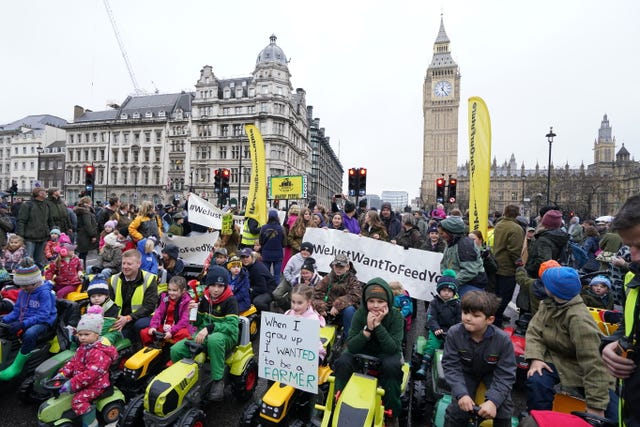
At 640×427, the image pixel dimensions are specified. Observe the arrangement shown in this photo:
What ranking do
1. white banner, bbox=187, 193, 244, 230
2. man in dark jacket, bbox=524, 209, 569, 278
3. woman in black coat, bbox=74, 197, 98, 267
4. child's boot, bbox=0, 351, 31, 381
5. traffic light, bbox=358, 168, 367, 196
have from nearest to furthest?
child's boot, bbox=0, 351, 31, 381
man in dark jacket, bbox=524, 209, 569, 278
woman in black coat, bbox=74, 197, 98, 267
white banner, bbox=187, 193, 244, 230
traffic light, bbox=358, 168, 367, 196

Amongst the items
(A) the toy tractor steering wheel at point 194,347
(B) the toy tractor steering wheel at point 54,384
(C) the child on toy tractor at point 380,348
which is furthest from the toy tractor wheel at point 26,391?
(C) the child on toy tractor at point 380,348

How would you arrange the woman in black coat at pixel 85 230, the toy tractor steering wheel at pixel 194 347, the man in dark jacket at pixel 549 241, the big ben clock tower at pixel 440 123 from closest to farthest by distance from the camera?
the toy tractor steering wheel at pixel 194 347 → the man in dark jacket at pixel 549 241 → the woman in black coat at pixel 85 230 → the big ben clock tower at pixel 440 123

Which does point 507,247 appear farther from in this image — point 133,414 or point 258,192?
point 258,192

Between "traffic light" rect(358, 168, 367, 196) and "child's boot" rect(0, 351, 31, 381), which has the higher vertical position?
"traffic light" rect(358, 168, 367, 196)

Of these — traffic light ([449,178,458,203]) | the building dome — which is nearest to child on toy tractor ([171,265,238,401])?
traffic light ([449,178,458,203])

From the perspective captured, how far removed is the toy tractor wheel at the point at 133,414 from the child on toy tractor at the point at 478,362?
290 cm

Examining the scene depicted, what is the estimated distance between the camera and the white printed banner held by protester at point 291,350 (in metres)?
3.38

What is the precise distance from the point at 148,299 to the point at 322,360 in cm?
260

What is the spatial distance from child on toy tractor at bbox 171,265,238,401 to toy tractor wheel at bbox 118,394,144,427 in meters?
0.55

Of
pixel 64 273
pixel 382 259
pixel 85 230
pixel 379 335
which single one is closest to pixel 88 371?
pixel 379 335

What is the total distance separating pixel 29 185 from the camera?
72500 mm

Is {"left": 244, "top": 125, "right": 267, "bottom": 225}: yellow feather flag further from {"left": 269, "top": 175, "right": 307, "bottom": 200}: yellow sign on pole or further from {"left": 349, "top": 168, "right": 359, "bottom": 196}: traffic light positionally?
{"left": 349, "top": 168, "right": 359, "bottom": 196}: traffic light

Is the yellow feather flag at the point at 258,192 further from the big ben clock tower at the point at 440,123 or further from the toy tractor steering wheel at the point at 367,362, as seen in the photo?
the big ben clock tower at the point at 440,123

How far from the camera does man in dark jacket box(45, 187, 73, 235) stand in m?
9.11
